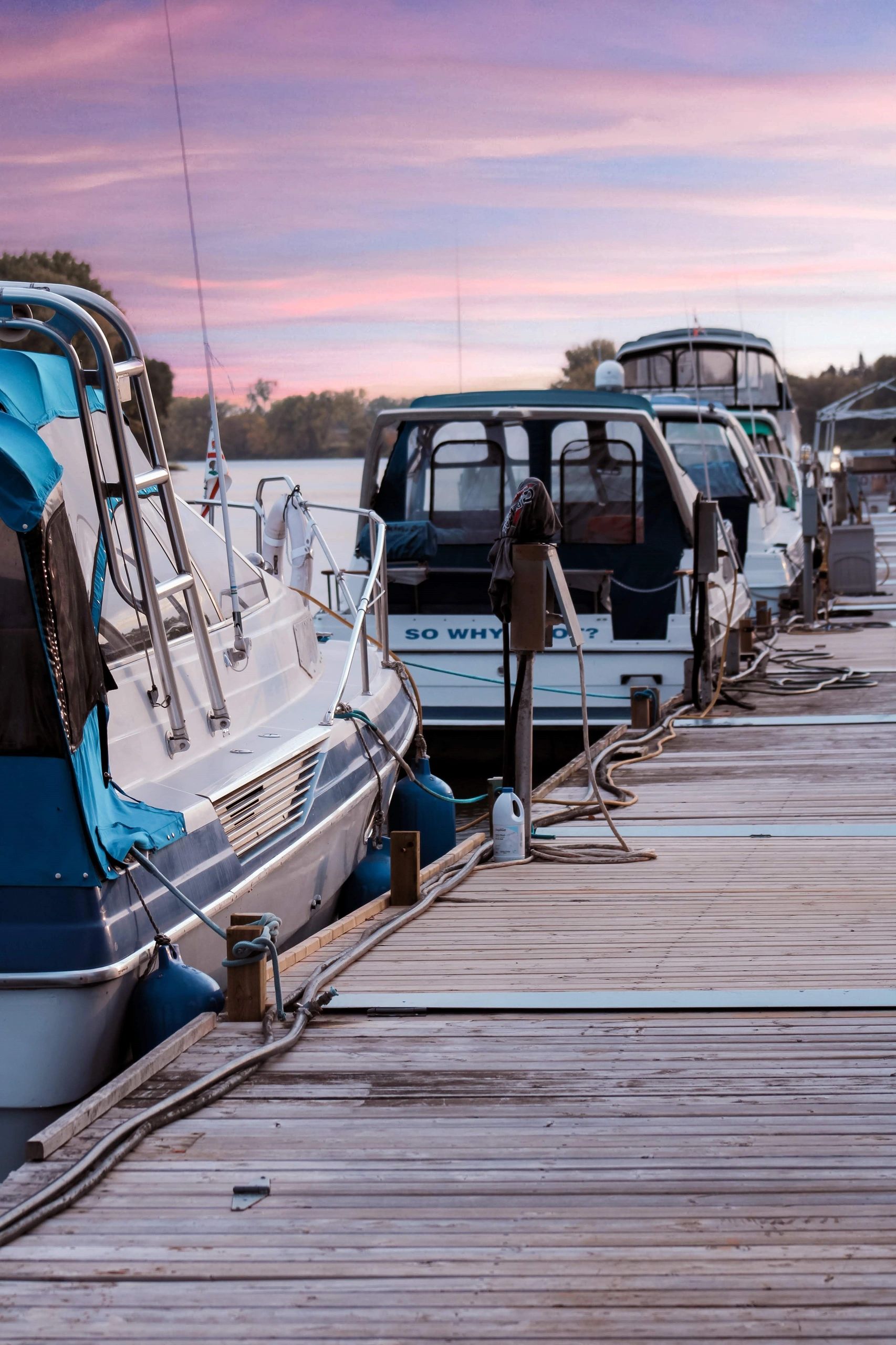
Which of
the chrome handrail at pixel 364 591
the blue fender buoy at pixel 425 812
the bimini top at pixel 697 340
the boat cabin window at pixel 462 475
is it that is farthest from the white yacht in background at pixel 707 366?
the blue fender buoy at pixel 425 812

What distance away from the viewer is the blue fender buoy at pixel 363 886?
616 cm

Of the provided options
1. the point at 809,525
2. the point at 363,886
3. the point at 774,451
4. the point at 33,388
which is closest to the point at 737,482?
the point at 809,525

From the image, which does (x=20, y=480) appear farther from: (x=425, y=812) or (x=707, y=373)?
(x=707, y=373)

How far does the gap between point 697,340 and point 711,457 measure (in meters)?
8.63

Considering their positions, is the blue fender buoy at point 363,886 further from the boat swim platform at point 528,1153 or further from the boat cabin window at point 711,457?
the boat cabin window at point 711,457

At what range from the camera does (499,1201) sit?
117 inches

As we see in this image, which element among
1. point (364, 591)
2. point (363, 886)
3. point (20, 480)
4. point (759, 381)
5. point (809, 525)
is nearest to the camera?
point (20, 480)

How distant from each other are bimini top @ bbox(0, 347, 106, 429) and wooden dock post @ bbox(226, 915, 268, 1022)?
5.29 ft

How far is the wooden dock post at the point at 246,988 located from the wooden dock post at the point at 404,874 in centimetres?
139

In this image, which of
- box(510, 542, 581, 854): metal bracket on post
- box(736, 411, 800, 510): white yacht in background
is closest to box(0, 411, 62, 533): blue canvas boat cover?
box(510, 542, 581, 854): metal bracket on post

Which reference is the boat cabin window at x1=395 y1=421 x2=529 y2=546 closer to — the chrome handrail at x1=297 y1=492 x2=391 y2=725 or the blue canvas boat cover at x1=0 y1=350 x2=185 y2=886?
the chrome handrail at x1=297 y1=492 x2=391 y2=725

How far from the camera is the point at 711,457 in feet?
54.5

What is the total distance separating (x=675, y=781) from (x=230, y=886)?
423 centimetres

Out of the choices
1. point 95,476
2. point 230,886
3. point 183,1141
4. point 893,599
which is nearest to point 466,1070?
point 183,1141
